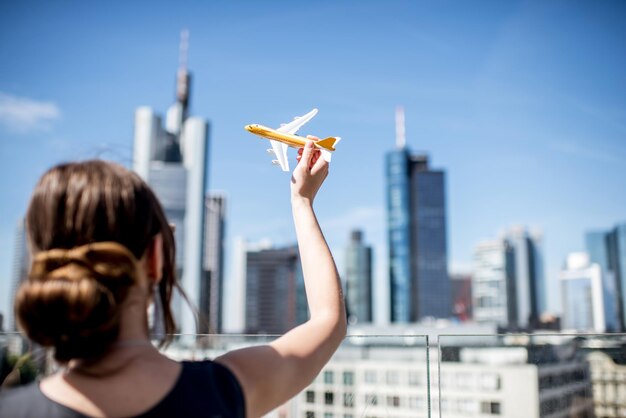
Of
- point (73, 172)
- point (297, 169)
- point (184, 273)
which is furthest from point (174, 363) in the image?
point (184, 273)

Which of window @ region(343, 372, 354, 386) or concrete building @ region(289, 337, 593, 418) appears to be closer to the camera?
concrete building @ region(289, 337, 593, 418)

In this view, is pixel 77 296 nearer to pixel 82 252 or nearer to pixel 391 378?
pixel 82 252

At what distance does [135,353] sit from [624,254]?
18614cm

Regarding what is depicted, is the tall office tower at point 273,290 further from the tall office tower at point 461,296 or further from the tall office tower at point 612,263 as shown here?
the tall office tower at point 612,263

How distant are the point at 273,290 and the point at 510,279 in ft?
220

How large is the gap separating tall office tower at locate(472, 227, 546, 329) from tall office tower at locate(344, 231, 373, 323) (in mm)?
30085

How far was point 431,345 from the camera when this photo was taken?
2.36 m

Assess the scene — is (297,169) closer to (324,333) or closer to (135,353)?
(324,333)

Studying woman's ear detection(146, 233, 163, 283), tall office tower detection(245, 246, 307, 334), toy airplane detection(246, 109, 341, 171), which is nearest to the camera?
woman's ear detection(146, 233, 163, 283)

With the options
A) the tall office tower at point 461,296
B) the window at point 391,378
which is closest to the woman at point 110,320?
the window at point 391,378

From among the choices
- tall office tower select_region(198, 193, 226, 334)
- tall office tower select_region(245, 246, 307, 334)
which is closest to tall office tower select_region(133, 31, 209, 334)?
tall office tower select_region(198, 193, 226, 334)

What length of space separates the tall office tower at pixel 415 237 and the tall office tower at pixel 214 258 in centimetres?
4411

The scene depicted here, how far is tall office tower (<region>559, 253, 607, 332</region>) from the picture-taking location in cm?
16538

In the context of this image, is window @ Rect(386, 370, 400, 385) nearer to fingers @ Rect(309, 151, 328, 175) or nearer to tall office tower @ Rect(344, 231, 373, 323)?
fingers @ Rect(309, 151, 328, 175)
